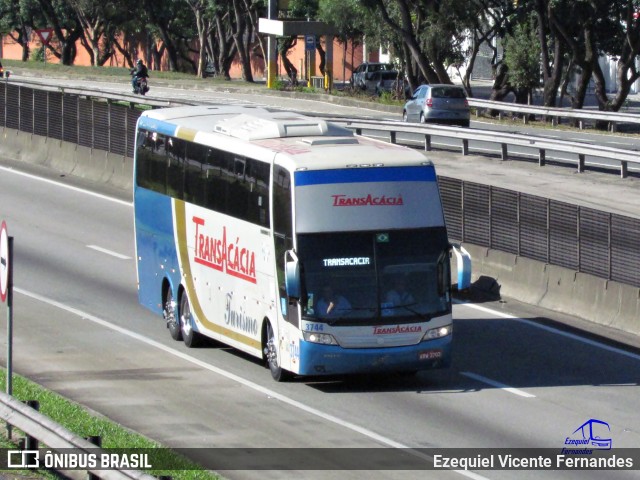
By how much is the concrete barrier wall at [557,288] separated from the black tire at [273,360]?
6.12m

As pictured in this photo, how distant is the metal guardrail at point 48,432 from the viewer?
354 inches

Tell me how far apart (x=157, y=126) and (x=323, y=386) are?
576 cm

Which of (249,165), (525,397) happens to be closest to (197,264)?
(249,165)

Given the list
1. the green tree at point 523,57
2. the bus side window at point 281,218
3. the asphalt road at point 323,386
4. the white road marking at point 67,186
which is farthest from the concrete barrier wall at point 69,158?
the green tree at point 523,57

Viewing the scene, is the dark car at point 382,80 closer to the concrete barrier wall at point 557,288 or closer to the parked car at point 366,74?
the parked car at point 366,74

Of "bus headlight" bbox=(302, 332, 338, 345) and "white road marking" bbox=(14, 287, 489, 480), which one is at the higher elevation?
"bus headlight" bbox=(302, 332, 338, 345)

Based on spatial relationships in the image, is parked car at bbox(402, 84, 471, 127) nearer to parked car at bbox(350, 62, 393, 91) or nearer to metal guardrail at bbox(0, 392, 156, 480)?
parked car at bbox(350, 62, 393, 91)

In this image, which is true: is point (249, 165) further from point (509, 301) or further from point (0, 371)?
point (509, 301)

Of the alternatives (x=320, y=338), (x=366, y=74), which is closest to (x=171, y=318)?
(x=320, y=338)

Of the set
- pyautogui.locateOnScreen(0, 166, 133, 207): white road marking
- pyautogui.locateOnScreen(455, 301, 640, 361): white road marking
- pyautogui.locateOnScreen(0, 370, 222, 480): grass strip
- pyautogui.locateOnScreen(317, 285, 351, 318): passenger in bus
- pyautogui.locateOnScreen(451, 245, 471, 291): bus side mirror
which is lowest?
pyautogui.locateOnScreen(455, 301, 640, 361): white road marking

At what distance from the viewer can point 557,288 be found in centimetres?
2098

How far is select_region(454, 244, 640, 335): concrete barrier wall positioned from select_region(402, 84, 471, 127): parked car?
2165 centimetres

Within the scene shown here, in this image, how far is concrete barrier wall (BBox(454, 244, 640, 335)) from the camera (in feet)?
A: 64.1

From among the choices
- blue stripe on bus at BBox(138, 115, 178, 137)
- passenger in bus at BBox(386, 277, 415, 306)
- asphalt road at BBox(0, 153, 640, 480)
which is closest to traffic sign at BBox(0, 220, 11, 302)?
asphalt road at BBox(0, 153, 640, 480)
